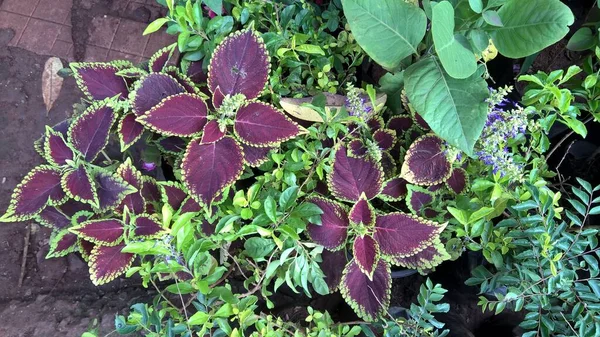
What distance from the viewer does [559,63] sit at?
1658mm

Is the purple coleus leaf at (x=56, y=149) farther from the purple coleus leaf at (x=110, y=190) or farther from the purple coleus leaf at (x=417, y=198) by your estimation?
the purple coleus leaf at (x=417, y=198)

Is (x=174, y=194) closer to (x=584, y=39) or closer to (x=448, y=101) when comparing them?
(x=448, y=101)

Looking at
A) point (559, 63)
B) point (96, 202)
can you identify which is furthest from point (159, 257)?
point (559, 63)

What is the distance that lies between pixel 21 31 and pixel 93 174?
135 cm

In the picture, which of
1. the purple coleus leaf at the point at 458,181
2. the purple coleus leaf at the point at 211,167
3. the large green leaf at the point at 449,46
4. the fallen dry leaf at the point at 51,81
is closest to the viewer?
the large green leaf at the point at 449,46

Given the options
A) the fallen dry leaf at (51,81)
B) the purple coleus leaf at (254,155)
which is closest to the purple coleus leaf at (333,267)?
the purple coleus leaf at (254,155)

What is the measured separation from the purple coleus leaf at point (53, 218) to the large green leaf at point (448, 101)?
0.81m

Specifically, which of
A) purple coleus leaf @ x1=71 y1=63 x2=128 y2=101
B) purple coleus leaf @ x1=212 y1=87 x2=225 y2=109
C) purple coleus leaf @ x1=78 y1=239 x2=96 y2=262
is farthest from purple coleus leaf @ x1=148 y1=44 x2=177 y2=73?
purple coleus leaf @ x1=78 y1=239 x2=96 y2=262

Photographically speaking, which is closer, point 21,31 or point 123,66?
point 123,66

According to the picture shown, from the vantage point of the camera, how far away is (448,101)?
95 cm

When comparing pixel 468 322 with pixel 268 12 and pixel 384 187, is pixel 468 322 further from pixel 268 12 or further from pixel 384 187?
pixel 268 12

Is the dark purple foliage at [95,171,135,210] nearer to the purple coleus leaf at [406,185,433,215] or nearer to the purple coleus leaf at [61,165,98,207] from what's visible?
the purple coleus leaf at [61,165,98,207]

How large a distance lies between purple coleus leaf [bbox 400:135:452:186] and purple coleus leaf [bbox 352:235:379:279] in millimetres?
155

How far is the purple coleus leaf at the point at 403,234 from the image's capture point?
988mm
